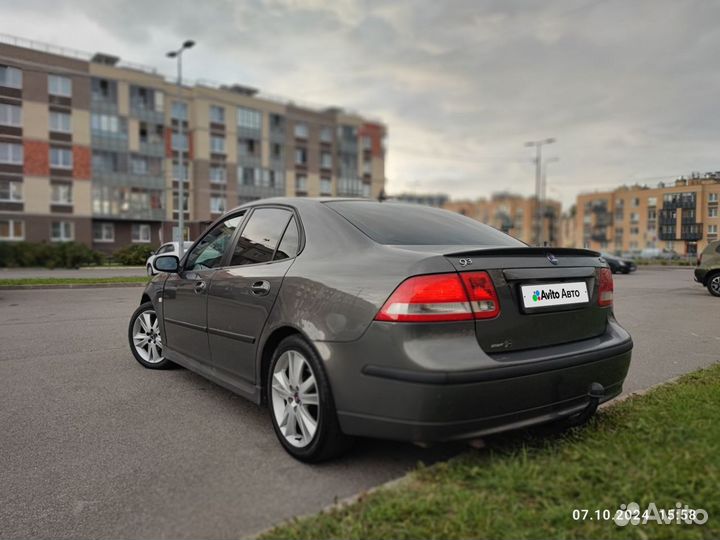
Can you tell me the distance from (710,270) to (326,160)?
5030 cm

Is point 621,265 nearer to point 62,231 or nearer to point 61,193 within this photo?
point 62,231

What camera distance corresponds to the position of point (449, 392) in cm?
242

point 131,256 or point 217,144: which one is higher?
point 217,144

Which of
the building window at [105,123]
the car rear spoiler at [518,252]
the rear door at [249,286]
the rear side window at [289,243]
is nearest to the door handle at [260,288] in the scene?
the rear door at [249,286]

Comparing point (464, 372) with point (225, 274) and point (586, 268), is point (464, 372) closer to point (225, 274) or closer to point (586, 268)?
point (586, 268)

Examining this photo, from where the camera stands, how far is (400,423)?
2.51m

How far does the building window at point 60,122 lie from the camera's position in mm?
41875

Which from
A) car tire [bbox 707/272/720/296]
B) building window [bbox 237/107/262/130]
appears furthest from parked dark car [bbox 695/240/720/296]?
building window [bbox 237/107/262/130]

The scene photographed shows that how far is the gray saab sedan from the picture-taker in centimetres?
251

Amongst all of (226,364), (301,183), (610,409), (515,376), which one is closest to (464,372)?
(515,376)

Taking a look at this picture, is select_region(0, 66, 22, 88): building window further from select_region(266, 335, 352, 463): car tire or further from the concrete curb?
select_region(266, 335, 352, 463): car tire

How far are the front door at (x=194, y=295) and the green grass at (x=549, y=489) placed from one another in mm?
2103

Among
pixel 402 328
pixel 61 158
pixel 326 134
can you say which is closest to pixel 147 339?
pixel 402 328

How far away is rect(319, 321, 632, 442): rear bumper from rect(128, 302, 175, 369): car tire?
2.94 meters
